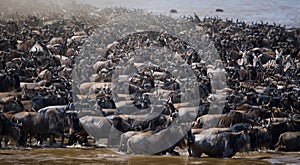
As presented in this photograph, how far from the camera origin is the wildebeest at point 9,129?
1537 centimetres

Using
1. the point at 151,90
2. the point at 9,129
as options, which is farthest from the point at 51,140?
the point at 151,90

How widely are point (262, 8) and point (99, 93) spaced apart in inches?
1244

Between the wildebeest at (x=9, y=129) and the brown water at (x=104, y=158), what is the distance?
0.65 meters

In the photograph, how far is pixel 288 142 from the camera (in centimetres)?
1603

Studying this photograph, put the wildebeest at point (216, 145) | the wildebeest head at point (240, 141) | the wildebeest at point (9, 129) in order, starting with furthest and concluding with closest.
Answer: the wildebeest at point (9, 129) < the wildebeest head at point (240, 141) < the wildebeest at point (216, 145)

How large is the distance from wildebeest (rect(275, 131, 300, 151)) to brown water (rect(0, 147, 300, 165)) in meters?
0.65

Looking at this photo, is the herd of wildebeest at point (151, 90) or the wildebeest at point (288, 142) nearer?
the herd of wildebeest at point (151, 90)

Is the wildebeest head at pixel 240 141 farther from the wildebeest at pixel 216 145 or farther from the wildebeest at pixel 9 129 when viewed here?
the wildebeest at pixel 9 129

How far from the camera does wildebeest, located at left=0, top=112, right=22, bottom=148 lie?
50.4 ft

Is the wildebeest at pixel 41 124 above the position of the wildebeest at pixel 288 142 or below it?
above

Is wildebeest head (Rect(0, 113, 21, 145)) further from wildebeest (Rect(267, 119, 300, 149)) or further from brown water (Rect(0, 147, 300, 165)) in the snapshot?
wildebeest (Rect(267, 119, 300, 149))

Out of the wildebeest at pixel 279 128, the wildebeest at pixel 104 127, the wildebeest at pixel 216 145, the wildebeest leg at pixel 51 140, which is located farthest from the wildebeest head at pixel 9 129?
the wildebeest at pixel 279 128

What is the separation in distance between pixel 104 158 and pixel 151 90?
343 inches

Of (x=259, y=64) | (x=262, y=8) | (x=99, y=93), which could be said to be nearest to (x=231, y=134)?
(x=99, y=93)
